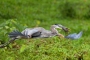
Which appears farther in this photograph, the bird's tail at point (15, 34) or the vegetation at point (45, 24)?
the bird's tail at point (15, 34)

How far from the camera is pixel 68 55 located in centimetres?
624

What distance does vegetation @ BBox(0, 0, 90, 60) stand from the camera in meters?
6.41

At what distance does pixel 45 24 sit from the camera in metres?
11.8

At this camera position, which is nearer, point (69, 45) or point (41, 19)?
point (69, 45)

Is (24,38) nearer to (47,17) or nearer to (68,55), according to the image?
(68,55)

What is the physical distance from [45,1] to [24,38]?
7271mm

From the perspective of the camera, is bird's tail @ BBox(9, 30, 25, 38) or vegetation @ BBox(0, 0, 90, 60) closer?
vegetation @ BBox(0, 0, 90, 60)

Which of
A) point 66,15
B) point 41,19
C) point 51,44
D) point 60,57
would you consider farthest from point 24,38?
point 66,15

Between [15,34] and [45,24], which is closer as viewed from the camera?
[15,34]

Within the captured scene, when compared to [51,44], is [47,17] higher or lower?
higher

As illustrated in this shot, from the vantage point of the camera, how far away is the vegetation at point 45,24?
21.0ft

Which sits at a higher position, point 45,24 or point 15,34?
point 45,24

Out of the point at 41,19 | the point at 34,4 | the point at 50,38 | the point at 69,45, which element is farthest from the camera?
the point at 34,4

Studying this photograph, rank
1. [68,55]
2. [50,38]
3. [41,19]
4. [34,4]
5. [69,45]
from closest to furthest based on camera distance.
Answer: [68,55] → [69,45] → [50,38] → [41,19] → [34,4]
